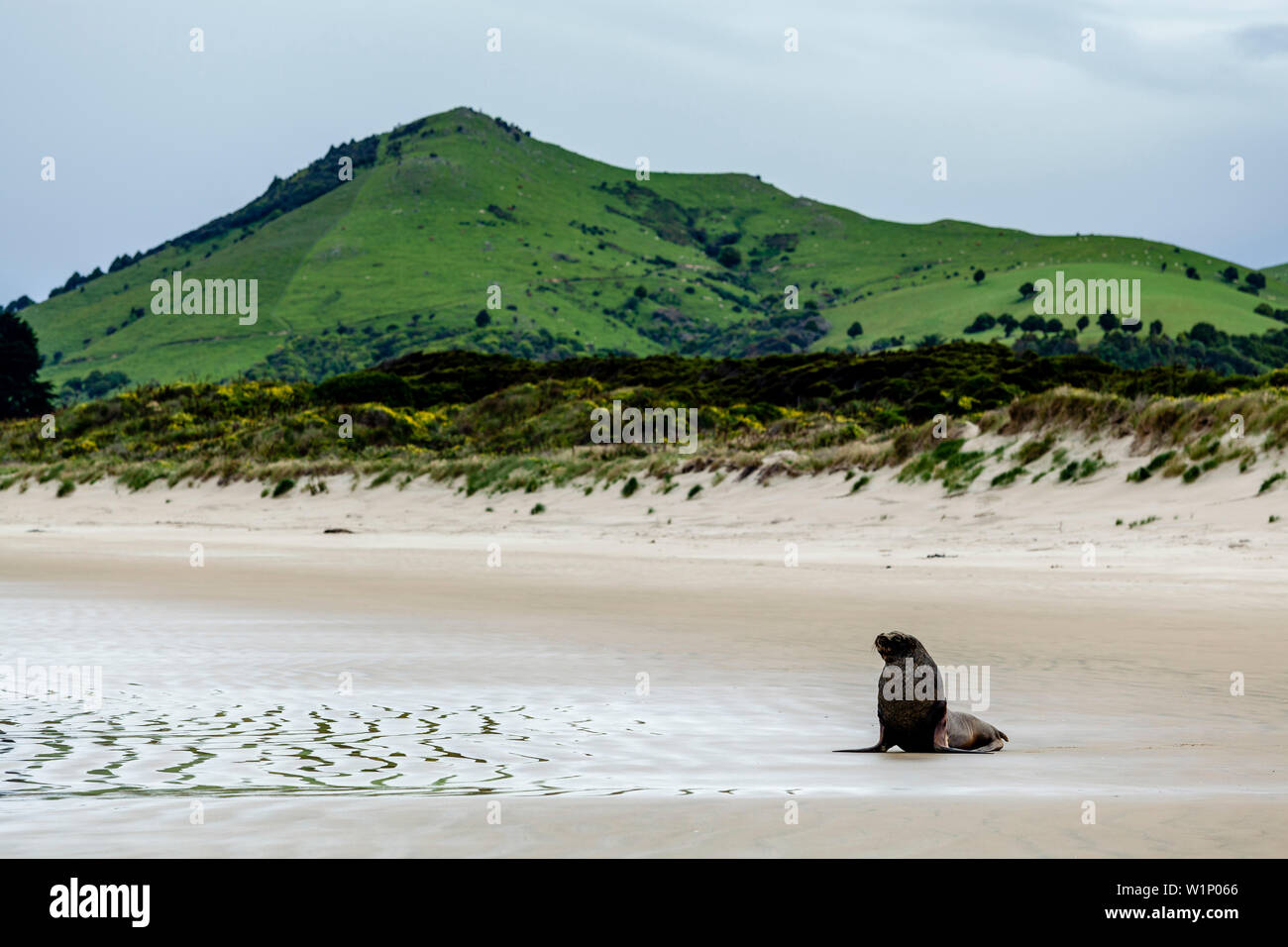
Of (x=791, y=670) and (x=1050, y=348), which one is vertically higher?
(x=1050, y=348)

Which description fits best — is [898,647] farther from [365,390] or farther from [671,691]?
[365,390]

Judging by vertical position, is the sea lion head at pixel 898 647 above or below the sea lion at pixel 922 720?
above

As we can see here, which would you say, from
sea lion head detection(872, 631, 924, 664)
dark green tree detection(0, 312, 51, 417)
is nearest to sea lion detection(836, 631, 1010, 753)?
sea lion head detection(872, 631, 924, 664)

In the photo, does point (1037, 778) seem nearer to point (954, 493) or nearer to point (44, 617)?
point (44, 617)

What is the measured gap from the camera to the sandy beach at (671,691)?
471cm

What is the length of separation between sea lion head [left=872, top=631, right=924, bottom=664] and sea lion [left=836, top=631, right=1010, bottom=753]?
0.07 meters

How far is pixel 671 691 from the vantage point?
931 centimetres

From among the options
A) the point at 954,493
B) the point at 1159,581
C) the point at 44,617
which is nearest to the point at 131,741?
the point at 44,617

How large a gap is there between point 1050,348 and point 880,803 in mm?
104820

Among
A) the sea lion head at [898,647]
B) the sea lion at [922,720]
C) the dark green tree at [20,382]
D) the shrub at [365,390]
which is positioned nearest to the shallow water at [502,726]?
the sea lion at [922,720]

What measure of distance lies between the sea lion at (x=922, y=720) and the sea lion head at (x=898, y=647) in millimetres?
68

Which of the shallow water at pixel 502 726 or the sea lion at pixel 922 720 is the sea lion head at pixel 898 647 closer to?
the sea lion at pixel 922 720

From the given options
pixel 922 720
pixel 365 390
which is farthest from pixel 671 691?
pixel 365 390
